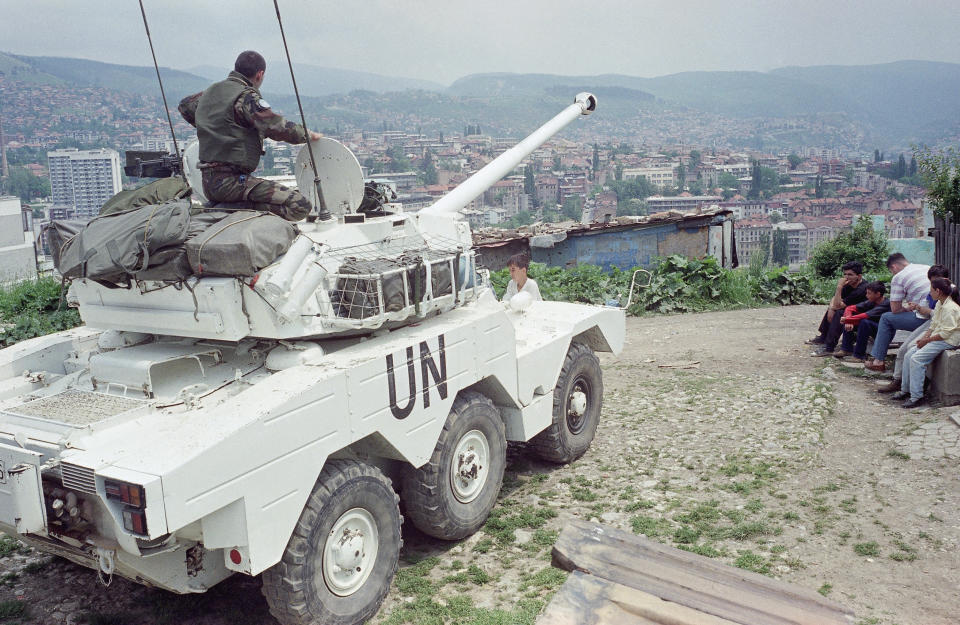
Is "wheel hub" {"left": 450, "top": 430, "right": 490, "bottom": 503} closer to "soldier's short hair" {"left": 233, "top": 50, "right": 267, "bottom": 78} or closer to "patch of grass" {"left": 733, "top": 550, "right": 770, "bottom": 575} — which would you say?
"patch of grass" {"left": 733, "top": 550, "right": 770, "bottom": 575}

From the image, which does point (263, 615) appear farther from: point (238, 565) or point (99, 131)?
point (99, 131)

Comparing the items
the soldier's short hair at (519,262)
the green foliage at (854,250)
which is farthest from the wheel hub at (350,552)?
the green foliage at (854,250)

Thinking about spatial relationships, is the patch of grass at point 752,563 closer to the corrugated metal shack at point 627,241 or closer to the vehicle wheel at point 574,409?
the vehicle wheel at point 574,409

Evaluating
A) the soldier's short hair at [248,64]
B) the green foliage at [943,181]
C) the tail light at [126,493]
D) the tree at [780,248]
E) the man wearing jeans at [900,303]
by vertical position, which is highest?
the soldier's short hair at [248,64]

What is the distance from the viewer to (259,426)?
173 inches

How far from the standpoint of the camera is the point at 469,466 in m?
6.20

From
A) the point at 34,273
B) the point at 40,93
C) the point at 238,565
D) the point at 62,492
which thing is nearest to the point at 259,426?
the point at 238,565

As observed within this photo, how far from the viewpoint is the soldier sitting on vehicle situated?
5.82m

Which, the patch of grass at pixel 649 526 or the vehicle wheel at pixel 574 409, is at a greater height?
the vehicle wheel at pixel 574 409

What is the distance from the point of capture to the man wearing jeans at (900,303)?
997 centimetres

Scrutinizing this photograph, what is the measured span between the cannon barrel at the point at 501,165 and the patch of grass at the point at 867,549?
A: 13.3 ft

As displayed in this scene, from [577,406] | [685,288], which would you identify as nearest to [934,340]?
[577,406]

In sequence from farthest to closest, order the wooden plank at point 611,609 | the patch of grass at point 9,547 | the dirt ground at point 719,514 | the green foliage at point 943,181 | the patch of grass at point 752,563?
the green foliage at point 943,181, the patch of grass at point 9,547, the patch of grass at point 752,563, the dirt ground at point 719,514, the wooden plank at point 611,609

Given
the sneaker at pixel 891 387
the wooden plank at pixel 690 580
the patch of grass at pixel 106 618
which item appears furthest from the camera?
the sneaker at pixel 891 387
